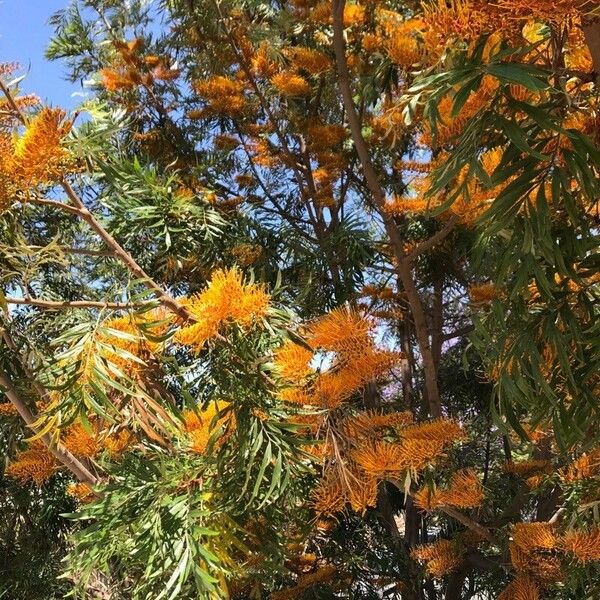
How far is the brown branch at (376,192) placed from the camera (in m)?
1.16

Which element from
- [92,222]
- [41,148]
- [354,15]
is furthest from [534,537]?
[354,15]

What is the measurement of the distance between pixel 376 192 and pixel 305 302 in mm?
382

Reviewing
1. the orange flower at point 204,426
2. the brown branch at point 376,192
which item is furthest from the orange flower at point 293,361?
the brown branch at point 376,192

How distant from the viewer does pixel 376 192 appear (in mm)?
1224

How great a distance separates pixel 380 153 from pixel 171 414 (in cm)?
100

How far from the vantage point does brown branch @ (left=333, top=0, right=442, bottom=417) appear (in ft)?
3.79

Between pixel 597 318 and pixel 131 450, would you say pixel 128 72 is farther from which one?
pixel 597 318

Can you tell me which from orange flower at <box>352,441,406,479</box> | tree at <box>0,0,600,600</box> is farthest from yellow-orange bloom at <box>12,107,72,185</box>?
orange flower at <box>352,441,406,479</box>

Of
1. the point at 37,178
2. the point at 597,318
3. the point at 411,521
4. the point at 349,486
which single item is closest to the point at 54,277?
the point at 37,178

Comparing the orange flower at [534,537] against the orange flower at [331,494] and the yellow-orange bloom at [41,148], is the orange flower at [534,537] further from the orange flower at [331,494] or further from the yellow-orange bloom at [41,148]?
the yellow-orange bloom at [41,148]

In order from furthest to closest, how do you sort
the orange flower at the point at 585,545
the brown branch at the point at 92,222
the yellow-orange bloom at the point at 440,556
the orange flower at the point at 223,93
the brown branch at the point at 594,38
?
the orange flower at the point at 223,93 < the yellow-orange bloom at the point at 440,556 < the orange flower at the point at 585,545 < the brown branch at the point at 92,222 < the brown branch at the point at 594,38

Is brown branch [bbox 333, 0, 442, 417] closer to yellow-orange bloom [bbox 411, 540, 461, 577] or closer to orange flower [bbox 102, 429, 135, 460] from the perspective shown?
yellow-orange bloom [bbox 411, 540, 461, 577]

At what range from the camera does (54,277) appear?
5.74 ft

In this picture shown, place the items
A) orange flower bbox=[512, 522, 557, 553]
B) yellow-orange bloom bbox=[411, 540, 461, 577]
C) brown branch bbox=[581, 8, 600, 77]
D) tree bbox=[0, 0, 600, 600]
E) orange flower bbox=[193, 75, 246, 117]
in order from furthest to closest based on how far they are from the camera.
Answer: orange flower bbox=[193, 75, 246, 117] → yellow-orange bloom bbox=[411, 540, 461, 577] → orange flower bbox=[512, 522, 557, 553] → tree bbox=[0, 0, 600, 600] → brown branch bbox=[581, 8, 600, 77]
